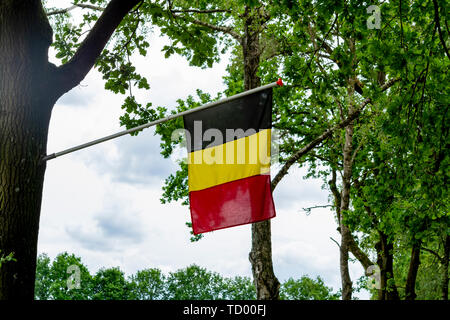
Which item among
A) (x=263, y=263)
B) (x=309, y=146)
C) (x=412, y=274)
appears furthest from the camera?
(x=412, y=274)

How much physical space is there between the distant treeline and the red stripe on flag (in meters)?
33.7

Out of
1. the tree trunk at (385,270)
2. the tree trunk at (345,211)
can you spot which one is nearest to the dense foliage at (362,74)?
the tree trunk at (345,211)

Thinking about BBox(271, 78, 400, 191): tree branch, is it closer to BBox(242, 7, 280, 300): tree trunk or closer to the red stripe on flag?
BBox(242, 7, 280, 300): tree trunk

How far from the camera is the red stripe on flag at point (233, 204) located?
671cm

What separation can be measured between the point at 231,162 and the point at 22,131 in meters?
2.77

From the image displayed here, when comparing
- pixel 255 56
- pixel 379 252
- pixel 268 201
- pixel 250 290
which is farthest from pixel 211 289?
pixel 268 201

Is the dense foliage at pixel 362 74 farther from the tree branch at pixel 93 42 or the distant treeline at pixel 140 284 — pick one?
the distant treeline at pixel 140 284

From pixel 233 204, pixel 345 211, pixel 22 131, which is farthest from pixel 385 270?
pixel 22 131

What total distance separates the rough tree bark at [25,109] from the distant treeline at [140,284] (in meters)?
34.6

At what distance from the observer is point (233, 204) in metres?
6.82

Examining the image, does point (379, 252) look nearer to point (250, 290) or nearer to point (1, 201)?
point (1, 201)

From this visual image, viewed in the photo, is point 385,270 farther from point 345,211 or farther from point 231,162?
point 231,162

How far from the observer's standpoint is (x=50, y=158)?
22.2 ft
